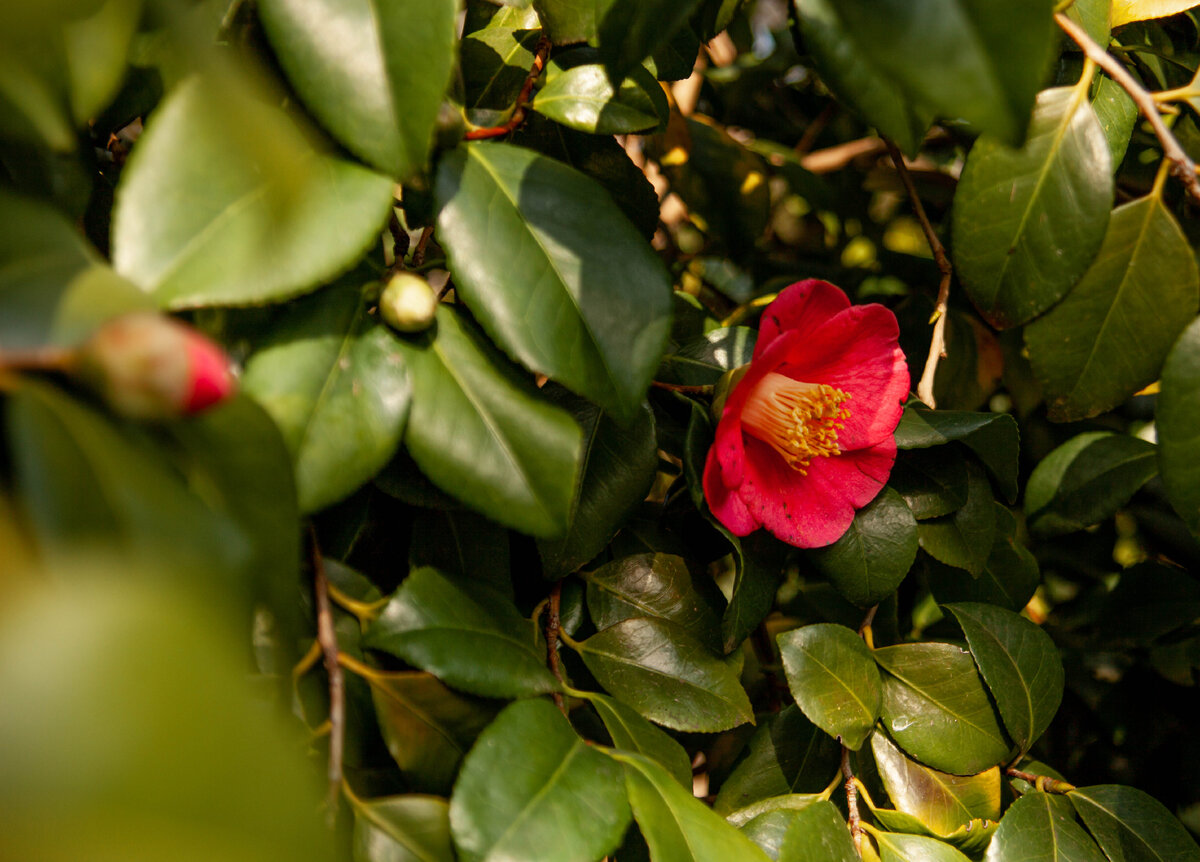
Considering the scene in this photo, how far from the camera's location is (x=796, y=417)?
25.3 inches

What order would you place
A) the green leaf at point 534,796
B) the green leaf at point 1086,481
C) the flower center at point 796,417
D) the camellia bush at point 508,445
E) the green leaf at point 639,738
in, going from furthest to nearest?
the green leaf at point 1086,481 < the flower center at point 796,417 < the green leaf at point 639,738 < the green leaf at point 534,796 < the camellia bush at point 508,445

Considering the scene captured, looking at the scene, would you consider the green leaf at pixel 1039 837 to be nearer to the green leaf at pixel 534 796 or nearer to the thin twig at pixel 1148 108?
the green leaf at pixel 534 796

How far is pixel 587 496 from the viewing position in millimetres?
548

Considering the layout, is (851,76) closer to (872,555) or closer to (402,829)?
(872,555)

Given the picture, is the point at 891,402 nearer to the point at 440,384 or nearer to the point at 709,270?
the point at 440,384

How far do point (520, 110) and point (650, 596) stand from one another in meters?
0.35

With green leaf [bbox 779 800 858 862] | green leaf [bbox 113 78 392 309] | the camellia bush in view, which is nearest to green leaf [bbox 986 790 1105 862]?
the camellia bush

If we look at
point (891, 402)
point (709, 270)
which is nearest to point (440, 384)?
point (891, 402)

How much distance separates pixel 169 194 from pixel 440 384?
0.16m

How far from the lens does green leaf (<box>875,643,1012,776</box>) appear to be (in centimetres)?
61

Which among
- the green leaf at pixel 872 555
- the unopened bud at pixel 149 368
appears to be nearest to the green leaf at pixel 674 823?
the green leaf at pixel 872 555

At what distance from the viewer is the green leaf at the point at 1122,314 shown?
0.60 metres

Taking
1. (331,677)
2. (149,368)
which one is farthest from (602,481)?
(149,368)

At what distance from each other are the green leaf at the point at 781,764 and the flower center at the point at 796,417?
21 cm
